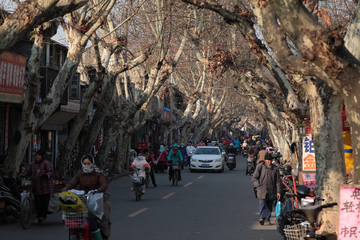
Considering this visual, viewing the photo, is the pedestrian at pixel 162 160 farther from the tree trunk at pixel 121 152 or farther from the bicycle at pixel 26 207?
the bicycle at pixel 26 207

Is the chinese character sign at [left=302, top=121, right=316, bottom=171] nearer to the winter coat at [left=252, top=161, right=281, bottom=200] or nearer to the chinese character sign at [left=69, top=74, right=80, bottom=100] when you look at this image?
the winter coat at [left=252, top=161, right=281, bottom=200]

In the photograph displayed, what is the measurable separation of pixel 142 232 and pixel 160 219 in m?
1.63

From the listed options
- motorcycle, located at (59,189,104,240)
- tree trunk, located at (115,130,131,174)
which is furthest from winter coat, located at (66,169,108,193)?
tree trunk, located at (115,130,131,174)

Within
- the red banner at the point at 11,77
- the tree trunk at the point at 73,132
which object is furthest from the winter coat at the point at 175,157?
the red banner at the point at 11,77

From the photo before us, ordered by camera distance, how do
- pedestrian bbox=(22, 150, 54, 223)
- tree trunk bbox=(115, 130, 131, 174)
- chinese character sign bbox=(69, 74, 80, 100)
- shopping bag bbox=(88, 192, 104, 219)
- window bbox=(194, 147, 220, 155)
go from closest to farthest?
shopping bag bbox=(88, 192, 104, 219)
pedestrian bbox=(22, 150, 54, 223)
chinese character sign bbox=(69, 74, 80, 100)
tree trunk bbox=(115, 130, 131, 174)
window bbox=(194, 147, 220, 155)

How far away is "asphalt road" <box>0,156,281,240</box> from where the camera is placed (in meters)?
9.04

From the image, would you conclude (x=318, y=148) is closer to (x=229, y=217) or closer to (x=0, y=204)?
(x=229, y=217)

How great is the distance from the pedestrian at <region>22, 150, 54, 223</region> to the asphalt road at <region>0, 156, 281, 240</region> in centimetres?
34

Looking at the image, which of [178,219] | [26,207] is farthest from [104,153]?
[26,207]

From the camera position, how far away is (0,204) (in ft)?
33.5

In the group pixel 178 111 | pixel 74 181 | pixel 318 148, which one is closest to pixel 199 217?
pixel 318 148

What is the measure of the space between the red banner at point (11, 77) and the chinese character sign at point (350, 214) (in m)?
12.3

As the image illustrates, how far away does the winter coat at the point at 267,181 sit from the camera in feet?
34.5

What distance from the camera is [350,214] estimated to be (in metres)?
5.66
